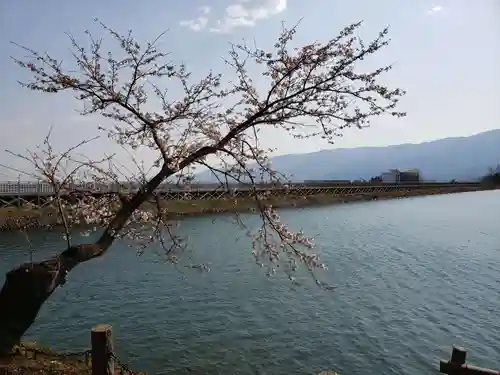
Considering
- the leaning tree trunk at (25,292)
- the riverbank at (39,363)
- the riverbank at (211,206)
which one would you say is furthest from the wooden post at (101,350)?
the riverbank at (211,206)

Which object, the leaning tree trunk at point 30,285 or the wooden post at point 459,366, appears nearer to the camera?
the wooden post at point 459,366

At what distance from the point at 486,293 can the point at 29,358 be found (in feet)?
43.7

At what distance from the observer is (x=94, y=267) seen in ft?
53.1

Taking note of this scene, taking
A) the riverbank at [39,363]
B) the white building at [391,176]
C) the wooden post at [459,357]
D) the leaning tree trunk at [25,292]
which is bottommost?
the riverbank at [39,363]

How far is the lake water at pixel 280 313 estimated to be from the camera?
8.56m

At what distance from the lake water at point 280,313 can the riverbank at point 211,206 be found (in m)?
2.53

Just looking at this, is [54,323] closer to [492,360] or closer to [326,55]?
[326,55]

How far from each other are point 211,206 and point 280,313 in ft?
87.7

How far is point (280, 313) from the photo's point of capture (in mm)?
11117

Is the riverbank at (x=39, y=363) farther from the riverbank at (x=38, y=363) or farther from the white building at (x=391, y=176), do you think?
the white building at (x=391, y=176)

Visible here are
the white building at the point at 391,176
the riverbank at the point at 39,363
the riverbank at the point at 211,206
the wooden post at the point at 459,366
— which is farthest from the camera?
the white building at the point at 391,176

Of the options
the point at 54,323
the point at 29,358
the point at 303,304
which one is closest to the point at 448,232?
the point at 303,304

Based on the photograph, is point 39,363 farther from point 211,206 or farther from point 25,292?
point 211,206

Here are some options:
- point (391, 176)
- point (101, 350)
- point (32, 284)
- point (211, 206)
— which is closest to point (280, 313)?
point (101, 350)
